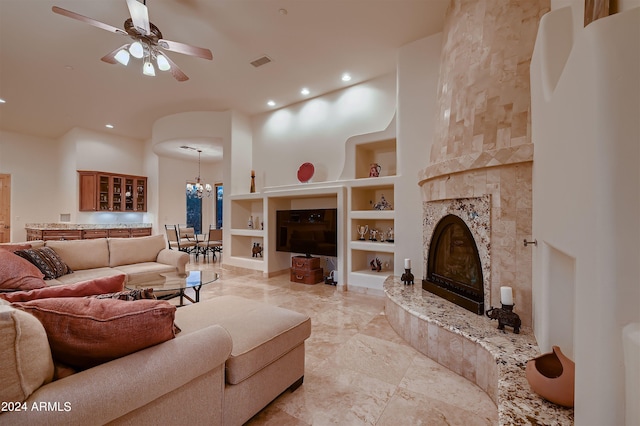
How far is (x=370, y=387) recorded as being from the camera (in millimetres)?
1900

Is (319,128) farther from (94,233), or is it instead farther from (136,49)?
(94,233)

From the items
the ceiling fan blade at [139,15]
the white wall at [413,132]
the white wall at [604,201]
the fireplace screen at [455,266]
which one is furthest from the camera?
the white wall at [413,132]

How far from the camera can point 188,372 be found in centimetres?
118

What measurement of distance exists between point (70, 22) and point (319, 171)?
3.88 m

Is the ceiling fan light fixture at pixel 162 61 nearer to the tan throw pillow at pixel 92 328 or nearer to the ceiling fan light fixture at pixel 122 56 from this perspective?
the ceiling fan light fixture at pixel 122 56

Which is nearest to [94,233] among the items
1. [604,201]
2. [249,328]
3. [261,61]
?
[261,61]

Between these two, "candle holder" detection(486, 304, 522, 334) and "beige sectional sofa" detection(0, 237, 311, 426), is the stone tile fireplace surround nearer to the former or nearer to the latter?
"candle holder" detection(486, 304, 522, 334)

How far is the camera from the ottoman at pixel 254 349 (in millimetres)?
1432

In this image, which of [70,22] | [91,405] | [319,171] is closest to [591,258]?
[91,405]

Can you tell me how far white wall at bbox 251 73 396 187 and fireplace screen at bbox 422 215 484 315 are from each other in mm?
2399

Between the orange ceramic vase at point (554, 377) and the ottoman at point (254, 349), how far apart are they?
1.27 meters

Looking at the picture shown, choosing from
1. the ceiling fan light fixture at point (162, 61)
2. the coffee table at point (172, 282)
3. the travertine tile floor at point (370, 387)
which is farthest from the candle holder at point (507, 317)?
the ceiling fan light fixture at point (162, 61)

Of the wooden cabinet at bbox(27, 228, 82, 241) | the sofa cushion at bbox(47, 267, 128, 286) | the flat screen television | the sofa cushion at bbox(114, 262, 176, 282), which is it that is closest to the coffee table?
the sofa cushion at bbox(114, 262, 176, 282)

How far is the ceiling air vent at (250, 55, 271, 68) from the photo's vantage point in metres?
4.09
